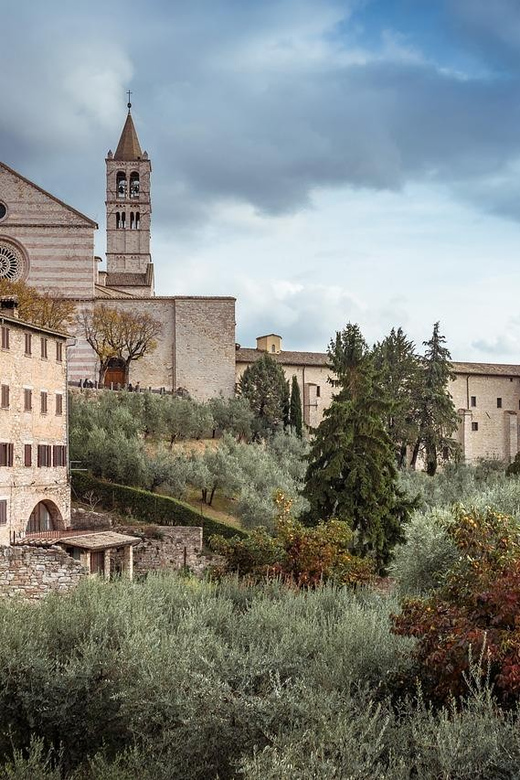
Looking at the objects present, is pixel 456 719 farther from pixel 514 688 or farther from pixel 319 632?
pixel 319 632

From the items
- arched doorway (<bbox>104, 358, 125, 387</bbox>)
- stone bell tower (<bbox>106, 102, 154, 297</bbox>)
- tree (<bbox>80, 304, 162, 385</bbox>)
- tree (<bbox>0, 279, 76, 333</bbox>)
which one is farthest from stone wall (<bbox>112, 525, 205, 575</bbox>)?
stone bell tower (<bbox>106, 102, 154, 297</bbox>)

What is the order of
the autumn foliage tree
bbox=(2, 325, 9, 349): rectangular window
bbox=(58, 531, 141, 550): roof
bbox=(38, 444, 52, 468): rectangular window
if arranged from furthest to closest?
bbox=(38, 444, 52, 468): rectangular window, bbox=(2, 325, 9, 349): rectangular window, bbox=(58, 531, 141, 550): roof, the autumn foliage tree

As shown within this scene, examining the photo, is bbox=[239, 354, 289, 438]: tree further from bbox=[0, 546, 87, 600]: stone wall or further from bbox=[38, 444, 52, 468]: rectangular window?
bbox=[0, 546, 87, 600]: stone wall

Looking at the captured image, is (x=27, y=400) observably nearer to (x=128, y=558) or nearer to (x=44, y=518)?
(x=44, y=518)

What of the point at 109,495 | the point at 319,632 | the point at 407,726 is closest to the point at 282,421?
the point at 109,495

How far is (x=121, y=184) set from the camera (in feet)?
255

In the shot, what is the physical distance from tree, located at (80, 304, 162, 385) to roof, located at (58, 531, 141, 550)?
22.1 meters

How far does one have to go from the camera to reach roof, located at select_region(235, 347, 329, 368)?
56594mm

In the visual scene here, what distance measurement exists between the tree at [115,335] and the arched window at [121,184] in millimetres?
29691

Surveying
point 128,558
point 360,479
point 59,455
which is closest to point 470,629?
point 360,479

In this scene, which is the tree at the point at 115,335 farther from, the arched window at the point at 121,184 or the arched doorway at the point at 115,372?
the arched window at the point at 121,184

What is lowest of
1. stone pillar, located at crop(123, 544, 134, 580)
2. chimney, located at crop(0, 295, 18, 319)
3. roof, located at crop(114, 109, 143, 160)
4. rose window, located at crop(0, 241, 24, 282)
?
stone pillar, located at crop(123, 544, 134, 580)

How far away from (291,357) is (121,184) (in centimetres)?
2989

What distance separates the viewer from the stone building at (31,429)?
86.4 feet
